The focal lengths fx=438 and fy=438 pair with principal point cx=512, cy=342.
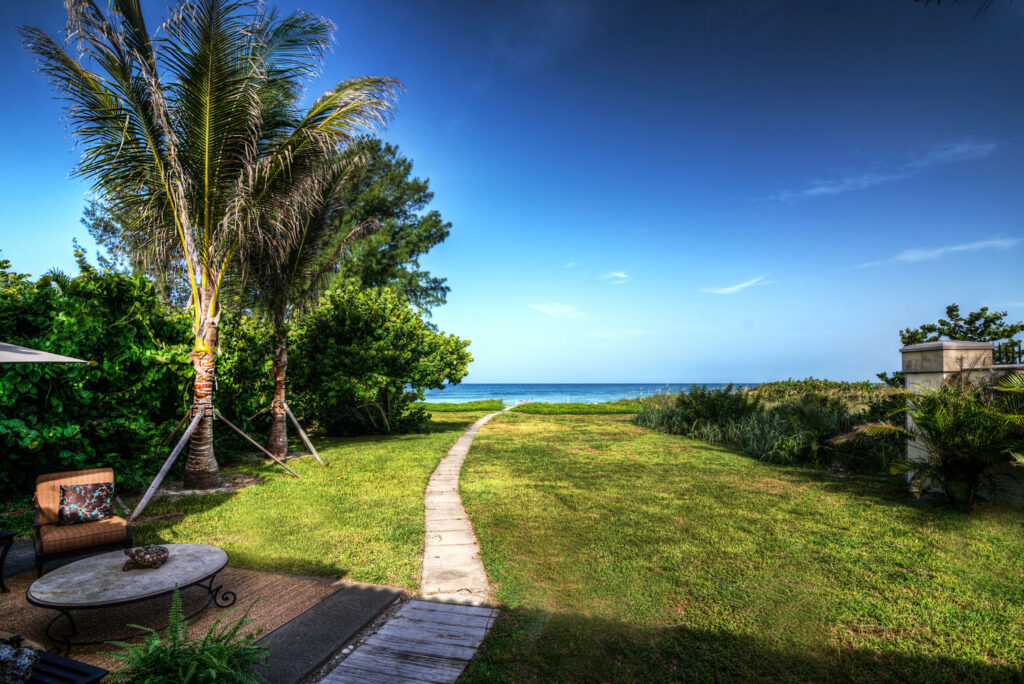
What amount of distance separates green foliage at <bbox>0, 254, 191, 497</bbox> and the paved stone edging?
192 inches

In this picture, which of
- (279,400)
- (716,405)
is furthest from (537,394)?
(279,400)

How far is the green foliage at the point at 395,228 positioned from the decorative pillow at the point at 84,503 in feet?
59.8

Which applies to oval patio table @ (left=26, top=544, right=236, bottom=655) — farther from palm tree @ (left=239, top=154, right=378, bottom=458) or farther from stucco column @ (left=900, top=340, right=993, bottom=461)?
stucco column @ (left=900, top=340, right=993, bottom=461)

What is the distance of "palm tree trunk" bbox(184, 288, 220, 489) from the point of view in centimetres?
759

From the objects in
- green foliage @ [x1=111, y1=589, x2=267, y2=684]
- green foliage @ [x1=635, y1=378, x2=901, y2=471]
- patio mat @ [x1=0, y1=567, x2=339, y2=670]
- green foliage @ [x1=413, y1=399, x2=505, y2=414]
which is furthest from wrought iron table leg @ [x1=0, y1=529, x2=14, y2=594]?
green foliage @ [x1=413, y1=399, x2=505, y2=414]

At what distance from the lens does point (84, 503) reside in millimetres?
4723

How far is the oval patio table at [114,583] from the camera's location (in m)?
3.04

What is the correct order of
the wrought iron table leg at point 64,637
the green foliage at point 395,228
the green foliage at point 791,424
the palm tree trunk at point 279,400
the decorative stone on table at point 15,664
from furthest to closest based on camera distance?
the green foliage at point 395,228, the palm tree trunk at point 279,400, the green foliage at point 791,424, the wrought iron table leg at point 64,637, the decorative stone on table at point 15,664

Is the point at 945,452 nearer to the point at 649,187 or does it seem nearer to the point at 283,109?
the point at 283,109

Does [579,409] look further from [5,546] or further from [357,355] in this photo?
[5,546]

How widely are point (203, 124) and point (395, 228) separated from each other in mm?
17796

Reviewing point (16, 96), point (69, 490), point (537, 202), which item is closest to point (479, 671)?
point (69, 490)

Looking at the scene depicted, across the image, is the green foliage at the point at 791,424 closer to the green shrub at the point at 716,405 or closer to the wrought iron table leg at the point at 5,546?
the green shrub at the point at 716,405

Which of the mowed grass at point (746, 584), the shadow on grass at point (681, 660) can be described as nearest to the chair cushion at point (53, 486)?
the mowed grass at point (746, 584)
